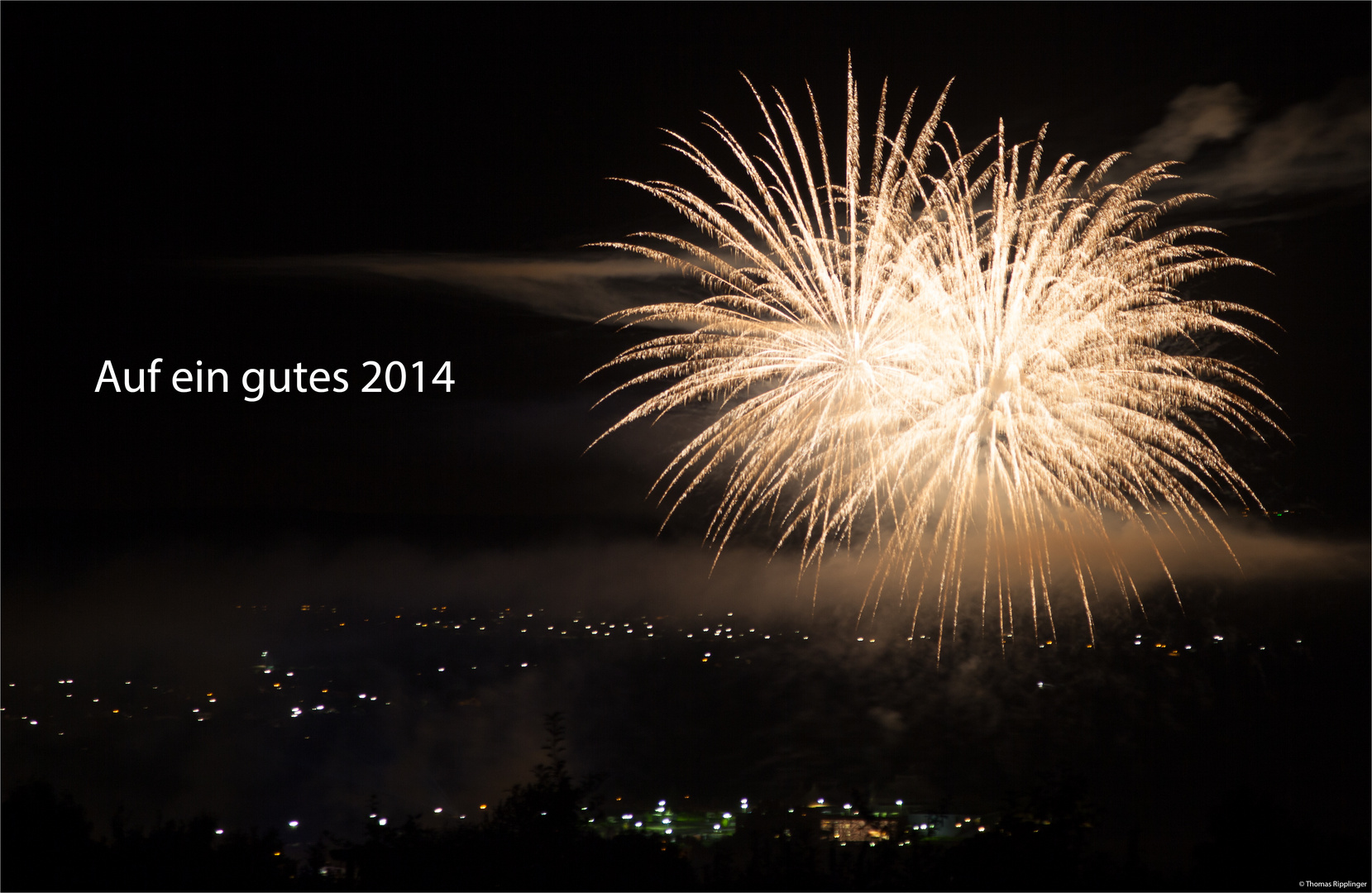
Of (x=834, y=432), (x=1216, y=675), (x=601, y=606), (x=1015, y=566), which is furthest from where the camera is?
(x=1015, y=566)

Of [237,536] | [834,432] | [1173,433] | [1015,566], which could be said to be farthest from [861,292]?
[237,536]

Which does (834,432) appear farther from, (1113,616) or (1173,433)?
(1113,616)

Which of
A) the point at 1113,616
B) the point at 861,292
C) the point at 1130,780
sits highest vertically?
the point at 861,292

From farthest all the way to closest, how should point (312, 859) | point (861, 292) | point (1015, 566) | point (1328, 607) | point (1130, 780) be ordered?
point (1015, 566), point (1328, 607), point (1130, 780), point (312, 859), point (861, 292)

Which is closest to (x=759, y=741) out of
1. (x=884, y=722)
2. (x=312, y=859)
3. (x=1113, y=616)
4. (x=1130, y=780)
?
(x=884, y=722)

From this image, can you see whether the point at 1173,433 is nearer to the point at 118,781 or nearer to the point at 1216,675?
the point at 1216,675

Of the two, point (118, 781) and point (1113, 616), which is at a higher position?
point (1113, 616)

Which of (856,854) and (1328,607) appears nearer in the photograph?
(856,854)
